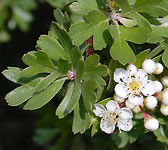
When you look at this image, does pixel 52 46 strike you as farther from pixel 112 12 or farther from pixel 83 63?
pixel 112 12

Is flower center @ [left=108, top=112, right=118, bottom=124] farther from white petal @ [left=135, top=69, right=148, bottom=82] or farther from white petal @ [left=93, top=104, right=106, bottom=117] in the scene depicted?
white petal @ [left=135, top=69, right=148, bottom=82]

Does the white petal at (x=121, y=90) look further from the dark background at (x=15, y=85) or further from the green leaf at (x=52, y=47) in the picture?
the dark background at (x=15, y=85)

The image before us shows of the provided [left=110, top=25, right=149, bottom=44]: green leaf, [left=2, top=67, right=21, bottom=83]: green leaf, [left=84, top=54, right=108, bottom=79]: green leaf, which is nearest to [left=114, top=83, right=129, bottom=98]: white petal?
[left=84, top=54, right=108, bottom=79]: green leaf

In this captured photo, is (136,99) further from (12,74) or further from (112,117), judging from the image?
(12,74)

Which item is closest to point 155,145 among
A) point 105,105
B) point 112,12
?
point 105,105

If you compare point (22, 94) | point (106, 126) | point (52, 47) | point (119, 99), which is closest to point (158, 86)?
point (119, 99)

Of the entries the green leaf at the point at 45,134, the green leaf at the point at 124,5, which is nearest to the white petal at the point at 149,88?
the green leaf at the point at 124,5

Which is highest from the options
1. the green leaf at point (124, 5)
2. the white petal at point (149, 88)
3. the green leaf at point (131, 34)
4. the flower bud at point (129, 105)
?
the green leaf at point (124, 5)
